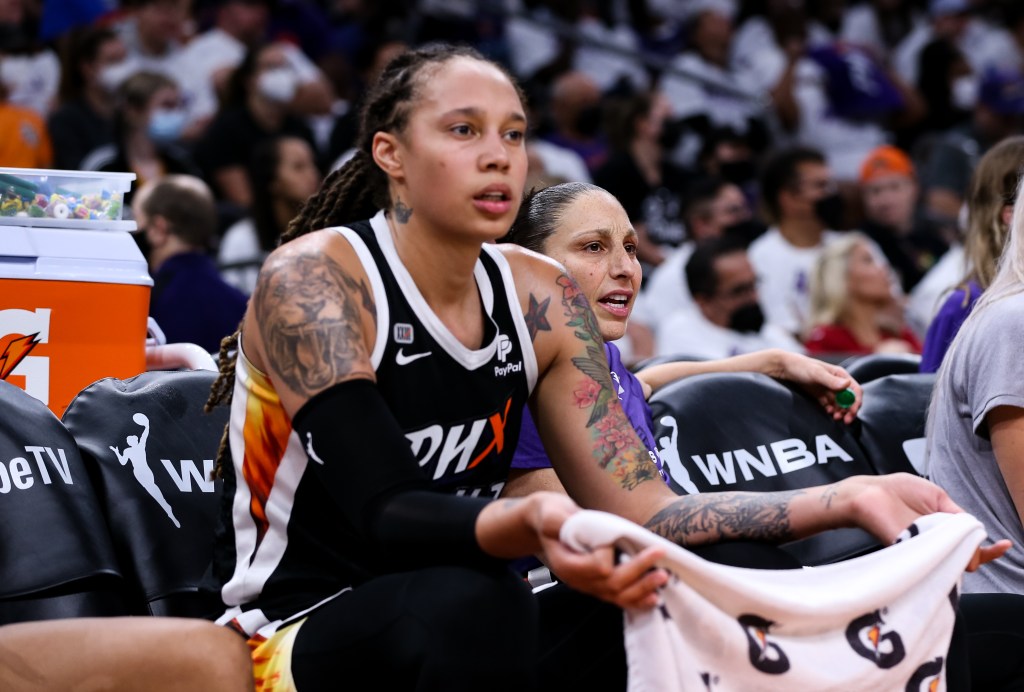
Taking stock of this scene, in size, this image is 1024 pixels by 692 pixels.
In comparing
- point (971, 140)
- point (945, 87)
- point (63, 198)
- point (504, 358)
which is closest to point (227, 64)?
point (971, 140)

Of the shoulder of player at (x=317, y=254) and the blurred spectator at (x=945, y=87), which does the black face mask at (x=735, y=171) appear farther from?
the shoulder of player at (x=317, y=254)

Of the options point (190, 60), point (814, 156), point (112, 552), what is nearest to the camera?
point (112, 552)

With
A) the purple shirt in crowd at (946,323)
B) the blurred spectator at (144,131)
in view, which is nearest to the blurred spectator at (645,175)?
the blurred spectator at (144,131)

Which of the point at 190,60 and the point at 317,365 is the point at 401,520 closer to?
the point at 317,365

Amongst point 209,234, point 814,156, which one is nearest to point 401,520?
point 209,234

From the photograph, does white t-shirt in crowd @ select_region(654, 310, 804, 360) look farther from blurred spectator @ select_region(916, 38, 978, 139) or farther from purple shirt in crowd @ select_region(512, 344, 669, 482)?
blurred spectator @ select_region(916, 38, 978, 139)

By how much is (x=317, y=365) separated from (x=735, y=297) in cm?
436

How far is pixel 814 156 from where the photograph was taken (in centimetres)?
788

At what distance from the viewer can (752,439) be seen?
12.5 ft

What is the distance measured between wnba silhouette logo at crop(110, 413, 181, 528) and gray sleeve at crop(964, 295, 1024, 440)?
1.70 m

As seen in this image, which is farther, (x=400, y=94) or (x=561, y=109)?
(x=561, y=109)

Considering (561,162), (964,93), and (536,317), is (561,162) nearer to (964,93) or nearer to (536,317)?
(964,93)

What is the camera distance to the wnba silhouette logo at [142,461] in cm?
312

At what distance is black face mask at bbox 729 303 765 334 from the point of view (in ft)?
21.2
